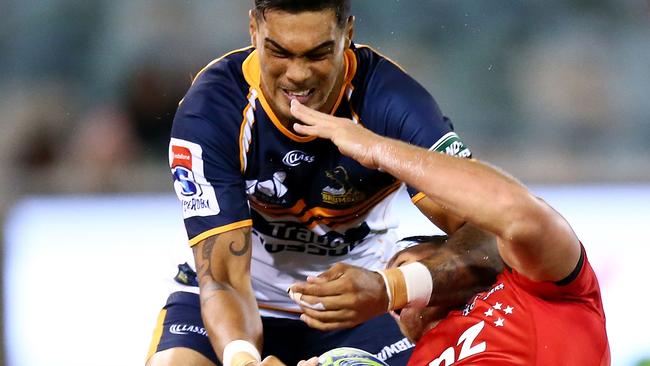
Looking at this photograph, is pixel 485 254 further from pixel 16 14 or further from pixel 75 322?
pixel 16 14

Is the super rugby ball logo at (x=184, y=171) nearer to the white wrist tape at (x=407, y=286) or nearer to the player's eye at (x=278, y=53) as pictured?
the player's eye at (x=278, y=53)

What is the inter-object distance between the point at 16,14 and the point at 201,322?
4.28 m

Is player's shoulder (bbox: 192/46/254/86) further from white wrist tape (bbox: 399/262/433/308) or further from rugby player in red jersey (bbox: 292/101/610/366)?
white wrist tape (bbox: 399/262/433/308)

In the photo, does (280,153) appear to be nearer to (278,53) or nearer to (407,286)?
(278,53)

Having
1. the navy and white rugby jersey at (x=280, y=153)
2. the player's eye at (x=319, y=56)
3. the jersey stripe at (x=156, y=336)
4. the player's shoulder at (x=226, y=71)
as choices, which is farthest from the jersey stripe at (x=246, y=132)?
the jersey stripe at (x=156, y=336)

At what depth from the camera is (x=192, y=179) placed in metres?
3.82

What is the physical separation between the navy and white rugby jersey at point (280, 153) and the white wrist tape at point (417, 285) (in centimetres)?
36

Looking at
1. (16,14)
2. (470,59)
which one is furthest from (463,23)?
(16,14)

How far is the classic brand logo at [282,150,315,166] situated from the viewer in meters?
3.92

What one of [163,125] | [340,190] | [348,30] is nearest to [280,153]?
[340,190]

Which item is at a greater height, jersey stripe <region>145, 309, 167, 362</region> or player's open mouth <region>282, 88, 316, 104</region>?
player's open mouth <region>282, 88, 316, 104</region>

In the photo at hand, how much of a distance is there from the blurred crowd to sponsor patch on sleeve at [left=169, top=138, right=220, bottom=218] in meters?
2.96

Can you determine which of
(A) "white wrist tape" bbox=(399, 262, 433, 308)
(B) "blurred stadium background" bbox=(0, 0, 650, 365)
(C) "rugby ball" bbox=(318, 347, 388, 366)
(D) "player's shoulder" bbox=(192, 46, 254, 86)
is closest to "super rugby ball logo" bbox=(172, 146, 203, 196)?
(D) "player's shoulder" bbox=(192, 46, 254, 86)

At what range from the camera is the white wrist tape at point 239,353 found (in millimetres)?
3506
